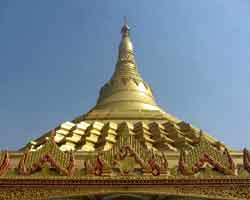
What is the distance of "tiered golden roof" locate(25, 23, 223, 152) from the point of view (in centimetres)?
2088

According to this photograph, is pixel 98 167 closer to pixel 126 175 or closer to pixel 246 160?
pixel 126 175

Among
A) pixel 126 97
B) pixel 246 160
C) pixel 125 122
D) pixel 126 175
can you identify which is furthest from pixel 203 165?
pixel 126 97

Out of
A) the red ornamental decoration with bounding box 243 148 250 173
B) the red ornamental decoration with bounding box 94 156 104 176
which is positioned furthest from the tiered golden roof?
the red ornamental decoration with bounding box 243 148 250 173

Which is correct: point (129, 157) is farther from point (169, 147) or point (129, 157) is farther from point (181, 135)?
point (181, 135)

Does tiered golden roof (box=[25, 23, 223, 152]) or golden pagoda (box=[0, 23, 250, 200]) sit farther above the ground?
tiered golden roof (box=[25, 23, 223, 152])

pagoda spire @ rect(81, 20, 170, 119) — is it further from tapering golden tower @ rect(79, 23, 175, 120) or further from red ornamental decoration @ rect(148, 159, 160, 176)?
red ornamental decoration @ rect(148, 159, 160, 176)

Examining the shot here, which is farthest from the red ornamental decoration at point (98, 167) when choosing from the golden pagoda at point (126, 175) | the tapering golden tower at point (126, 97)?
the tapering golden tower at point (126, 97)

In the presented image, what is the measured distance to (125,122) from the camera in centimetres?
2448

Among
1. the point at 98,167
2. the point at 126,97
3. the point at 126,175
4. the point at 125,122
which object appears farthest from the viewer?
the point at 126,97

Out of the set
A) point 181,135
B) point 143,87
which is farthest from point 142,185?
point 143,87

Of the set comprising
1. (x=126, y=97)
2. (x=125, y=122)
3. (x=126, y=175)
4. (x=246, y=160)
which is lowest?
(x=126, y=175)

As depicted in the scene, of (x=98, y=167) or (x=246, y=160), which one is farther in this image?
(x=246, y=160)

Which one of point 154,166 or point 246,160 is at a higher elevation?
point 246,160

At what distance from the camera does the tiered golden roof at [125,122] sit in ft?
68.5
